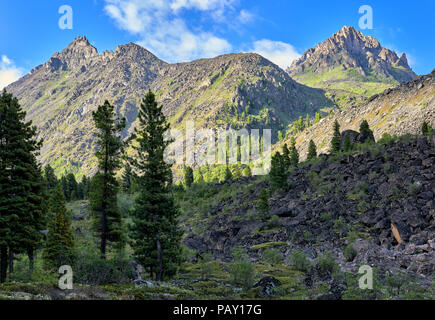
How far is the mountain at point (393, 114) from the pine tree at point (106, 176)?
10375cm

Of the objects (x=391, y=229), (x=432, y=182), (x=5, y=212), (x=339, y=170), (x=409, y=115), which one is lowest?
(x=391, y=229)

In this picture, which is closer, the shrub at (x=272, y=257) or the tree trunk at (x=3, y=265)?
the tree trunk at (x=3, y=265)

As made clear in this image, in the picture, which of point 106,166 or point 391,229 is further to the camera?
point 391,229

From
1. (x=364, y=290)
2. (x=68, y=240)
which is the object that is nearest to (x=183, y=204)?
(x=68, y=240)

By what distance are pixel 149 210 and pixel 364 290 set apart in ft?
58.2

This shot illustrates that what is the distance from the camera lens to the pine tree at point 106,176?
28.0 metres

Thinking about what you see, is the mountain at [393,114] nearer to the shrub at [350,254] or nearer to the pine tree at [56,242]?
the shrub at [350,254]

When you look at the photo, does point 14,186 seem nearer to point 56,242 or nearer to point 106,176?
point 106,176

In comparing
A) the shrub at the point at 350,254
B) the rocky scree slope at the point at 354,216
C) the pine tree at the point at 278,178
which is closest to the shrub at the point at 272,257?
the rocky scree slope at the point at 354,216

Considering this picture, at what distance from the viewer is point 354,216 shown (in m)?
40.3

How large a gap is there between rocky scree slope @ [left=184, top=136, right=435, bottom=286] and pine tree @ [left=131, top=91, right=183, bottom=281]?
13.3 m

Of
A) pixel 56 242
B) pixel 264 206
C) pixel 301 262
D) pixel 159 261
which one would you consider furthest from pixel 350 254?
pixel 56 242

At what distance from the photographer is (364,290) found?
15.8 m
